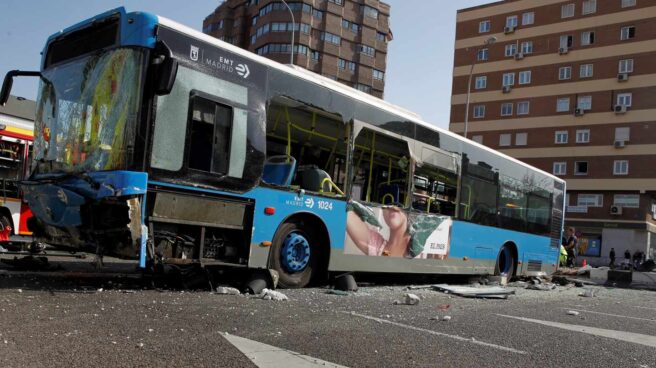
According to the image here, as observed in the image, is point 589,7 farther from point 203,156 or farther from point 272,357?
point 272,357

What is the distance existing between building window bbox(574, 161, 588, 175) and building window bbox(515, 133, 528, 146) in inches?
203

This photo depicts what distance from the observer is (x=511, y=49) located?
181ft

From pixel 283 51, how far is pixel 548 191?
187 feet

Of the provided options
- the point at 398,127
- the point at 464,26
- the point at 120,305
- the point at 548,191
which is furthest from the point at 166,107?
the point at 464,26

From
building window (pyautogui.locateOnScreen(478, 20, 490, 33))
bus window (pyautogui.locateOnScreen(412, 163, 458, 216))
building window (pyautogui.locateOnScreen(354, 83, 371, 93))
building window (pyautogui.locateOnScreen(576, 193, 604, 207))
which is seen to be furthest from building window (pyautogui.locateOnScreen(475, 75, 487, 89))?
A: bus window (pyautogui.locateOnScreen(412, 163, 458, 216))

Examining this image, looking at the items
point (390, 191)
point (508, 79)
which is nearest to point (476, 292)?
point (390, 191)

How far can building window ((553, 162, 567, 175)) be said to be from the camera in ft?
165

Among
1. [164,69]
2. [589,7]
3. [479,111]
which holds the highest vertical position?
[589,7]

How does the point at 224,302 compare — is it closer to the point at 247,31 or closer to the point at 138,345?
the point at 138,345

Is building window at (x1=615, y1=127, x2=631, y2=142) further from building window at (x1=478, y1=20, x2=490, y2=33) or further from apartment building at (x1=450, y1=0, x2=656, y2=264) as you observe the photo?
building window at (x1=478, y1=20, x2=490, y2=33)

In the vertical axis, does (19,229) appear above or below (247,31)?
below

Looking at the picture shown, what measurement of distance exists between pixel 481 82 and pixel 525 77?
14.6 ft

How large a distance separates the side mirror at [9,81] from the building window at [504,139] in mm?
50748

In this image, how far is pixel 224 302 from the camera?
6754 mm
